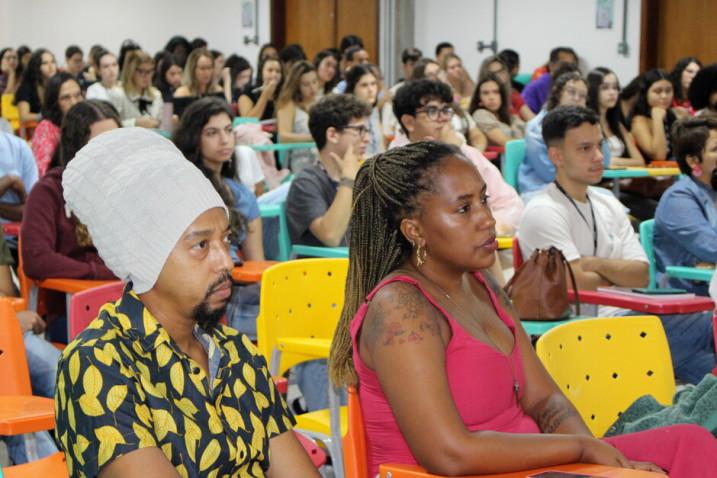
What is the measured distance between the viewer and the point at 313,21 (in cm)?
1477

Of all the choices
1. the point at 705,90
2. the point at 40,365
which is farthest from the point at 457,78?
the point at 40,365

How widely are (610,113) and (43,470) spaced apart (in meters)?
6.28

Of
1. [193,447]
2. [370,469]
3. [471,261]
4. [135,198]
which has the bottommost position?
[370,469]

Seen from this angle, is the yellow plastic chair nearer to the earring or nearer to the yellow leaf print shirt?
the earring

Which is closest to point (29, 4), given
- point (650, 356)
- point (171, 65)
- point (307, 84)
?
point (171, 65)

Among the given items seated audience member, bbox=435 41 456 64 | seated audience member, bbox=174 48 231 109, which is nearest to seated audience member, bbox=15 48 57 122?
seated audience member, bbox=174 48 231 109

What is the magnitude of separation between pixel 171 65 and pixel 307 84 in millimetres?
2998

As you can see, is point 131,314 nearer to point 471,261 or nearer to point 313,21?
point 471,261

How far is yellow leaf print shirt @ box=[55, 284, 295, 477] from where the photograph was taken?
1.57 meters

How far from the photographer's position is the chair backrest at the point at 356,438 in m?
2.13

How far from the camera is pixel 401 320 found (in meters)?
2.03

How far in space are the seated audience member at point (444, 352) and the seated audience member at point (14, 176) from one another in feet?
9.09

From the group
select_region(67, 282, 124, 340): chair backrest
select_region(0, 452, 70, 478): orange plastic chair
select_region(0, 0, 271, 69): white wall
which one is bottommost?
select_region(0, 452, 70, 478): orange plastic chair

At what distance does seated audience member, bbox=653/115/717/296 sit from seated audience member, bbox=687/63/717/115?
3.13 m
